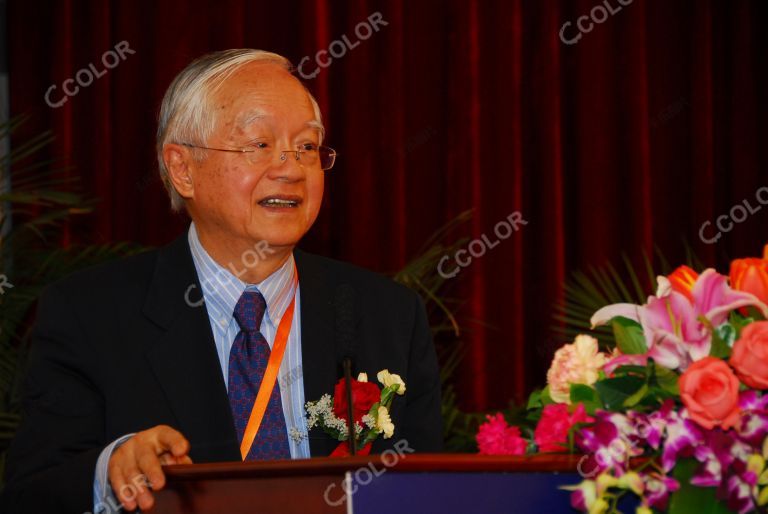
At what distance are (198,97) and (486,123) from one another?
2147 millimetres

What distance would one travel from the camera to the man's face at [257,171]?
7.45 feet

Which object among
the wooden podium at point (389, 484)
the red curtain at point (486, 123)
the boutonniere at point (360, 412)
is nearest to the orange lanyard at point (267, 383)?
the boutonniere at point (360, 412)

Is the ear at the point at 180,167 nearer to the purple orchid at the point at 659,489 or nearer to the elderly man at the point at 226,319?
the elderly man at the point at 226,319

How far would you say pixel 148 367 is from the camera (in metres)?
2.12

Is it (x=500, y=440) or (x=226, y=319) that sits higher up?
(x=226, y=319)

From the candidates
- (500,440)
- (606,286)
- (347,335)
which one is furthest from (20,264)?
(500,440)

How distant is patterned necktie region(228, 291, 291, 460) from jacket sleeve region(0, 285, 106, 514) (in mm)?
271

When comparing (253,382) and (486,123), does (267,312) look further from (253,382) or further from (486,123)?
(486,123)

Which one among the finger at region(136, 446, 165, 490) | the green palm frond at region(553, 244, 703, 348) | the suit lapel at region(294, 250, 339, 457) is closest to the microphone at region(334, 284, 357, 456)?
the suit lapel at region(294, 250, 339, 457)

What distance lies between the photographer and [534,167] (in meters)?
4.40

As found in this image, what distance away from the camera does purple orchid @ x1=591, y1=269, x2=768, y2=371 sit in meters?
1.27

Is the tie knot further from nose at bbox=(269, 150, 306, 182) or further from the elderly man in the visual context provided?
nose at bbox=(269, 150, 306, 182)

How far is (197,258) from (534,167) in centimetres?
233

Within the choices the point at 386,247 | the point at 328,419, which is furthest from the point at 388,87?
the point at 328,419
